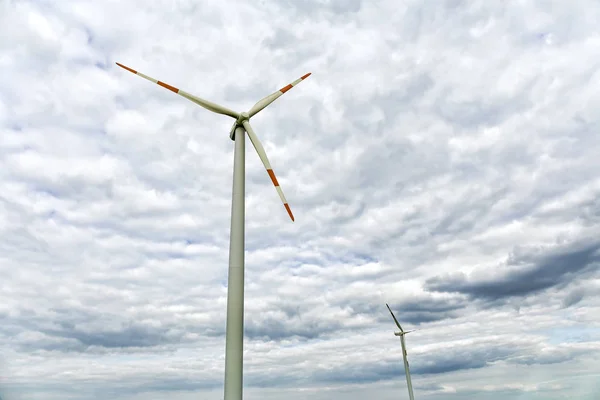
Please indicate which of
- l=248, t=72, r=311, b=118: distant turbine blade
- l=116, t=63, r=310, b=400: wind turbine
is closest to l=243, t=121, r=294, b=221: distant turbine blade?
l=116, t=63, r=310, b=400: wind turbine

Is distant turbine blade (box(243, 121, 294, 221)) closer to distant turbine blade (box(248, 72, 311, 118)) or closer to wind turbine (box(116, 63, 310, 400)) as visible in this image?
wind turbine (box(116, 63, 310, 400))

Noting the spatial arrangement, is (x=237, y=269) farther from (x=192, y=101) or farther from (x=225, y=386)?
(x=192, y=101)

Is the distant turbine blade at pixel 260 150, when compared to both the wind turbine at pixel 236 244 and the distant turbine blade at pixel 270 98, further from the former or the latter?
the distant turbine blade at pixel 270 98

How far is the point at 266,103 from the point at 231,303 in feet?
90.1

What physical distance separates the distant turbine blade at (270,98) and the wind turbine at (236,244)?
0.14m

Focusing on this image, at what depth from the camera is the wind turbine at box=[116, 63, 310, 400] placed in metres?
36.9

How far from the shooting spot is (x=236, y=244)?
4056 cm

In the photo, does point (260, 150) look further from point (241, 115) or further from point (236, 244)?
point (236, 244)

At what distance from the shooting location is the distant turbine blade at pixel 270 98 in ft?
176

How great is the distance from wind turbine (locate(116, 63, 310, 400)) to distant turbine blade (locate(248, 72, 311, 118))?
0.47 ft

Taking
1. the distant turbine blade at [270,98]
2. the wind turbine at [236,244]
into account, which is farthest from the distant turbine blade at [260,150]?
the distant turbine blade at [270,98]

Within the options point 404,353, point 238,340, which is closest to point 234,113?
point 238,340

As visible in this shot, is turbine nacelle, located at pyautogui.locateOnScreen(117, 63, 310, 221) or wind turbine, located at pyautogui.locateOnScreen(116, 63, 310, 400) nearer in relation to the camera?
wind turbine, located at pyautogui.locateOnScreen(116, 63, 310, 400)

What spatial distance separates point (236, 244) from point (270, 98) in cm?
2364
